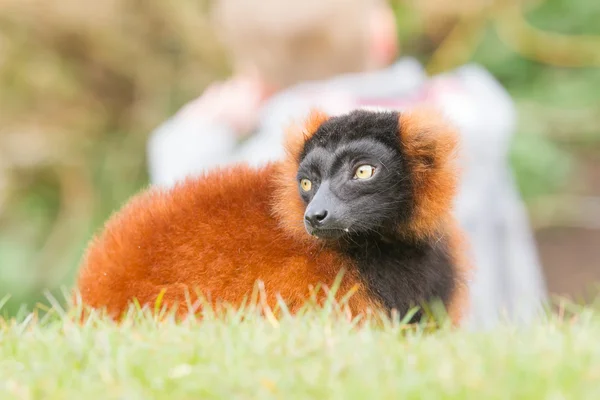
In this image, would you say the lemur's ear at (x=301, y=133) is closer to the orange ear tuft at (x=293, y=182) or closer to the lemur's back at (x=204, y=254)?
the orange ear tuft at (x=293, y=182)

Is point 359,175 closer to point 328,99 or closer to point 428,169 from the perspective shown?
point 428,169

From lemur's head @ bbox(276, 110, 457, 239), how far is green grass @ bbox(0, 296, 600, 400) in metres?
0.38

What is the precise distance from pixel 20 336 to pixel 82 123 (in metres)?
7.36

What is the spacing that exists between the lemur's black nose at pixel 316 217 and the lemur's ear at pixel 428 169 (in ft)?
1.08

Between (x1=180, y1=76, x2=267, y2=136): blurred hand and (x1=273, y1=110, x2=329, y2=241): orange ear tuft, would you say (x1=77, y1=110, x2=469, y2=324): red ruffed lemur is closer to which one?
(x1=273, y1=110, x2=329, y2=241): orange ear tuft

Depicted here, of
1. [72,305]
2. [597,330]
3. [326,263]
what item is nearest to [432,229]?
[326,263]

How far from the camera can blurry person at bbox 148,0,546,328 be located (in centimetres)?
376

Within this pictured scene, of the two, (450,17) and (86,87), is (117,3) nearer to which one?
(86,87)

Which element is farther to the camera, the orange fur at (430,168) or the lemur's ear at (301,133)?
the lemur's ear at (301,133)

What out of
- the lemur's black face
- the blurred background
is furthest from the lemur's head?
the blurred background

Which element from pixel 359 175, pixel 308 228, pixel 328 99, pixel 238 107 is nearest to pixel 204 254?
pixel 308 228

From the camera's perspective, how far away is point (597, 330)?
208 cm

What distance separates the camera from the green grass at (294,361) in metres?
1.63

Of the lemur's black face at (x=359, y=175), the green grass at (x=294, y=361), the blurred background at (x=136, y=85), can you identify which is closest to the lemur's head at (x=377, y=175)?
the lemur's black face at (x=359, y=175)
